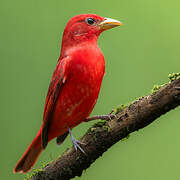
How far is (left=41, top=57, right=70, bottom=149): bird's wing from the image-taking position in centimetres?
354

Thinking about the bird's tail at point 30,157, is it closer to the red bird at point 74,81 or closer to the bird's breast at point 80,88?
the red bird at point 74,81

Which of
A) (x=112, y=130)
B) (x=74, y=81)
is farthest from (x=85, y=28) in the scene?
(x=112, y=130)

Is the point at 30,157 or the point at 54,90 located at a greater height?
the point at 54,90

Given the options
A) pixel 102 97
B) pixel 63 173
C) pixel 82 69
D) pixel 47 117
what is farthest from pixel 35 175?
pixel 102 97

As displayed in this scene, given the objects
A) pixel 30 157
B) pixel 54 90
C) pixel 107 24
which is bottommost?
pixel 30 157

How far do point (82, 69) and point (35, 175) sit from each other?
1.00 metres

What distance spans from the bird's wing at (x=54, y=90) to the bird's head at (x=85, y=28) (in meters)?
0.33

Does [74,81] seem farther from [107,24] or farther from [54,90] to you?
[107,24]

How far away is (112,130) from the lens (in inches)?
119

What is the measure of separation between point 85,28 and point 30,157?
A: 54.4 inches

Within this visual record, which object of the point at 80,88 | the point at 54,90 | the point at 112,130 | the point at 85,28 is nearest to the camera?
the point at 112,130

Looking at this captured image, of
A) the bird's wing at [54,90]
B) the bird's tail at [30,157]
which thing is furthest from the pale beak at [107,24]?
the bird's tail at [30,157]

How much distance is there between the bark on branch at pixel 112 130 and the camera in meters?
2.71

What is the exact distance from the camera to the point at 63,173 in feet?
10.9
